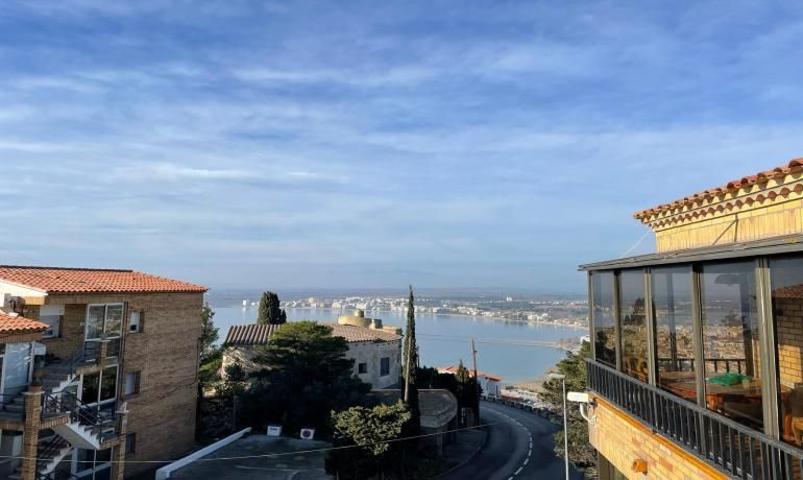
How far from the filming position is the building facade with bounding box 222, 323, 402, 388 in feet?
109

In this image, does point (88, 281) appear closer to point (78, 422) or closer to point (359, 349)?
point (78, 422)

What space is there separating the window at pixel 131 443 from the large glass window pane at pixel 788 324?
2307cm

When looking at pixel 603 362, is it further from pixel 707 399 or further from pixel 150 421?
pixel 150 421

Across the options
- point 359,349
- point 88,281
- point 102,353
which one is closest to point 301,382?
point 359,349

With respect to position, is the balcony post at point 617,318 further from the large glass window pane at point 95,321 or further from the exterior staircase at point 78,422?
the large glass window pane at point 95,321

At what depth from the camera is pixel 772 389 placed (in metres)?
4.90

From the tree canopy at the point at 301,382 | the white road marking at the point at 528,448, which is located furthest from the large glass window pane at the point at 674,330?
the white road marking at the point at 528,448

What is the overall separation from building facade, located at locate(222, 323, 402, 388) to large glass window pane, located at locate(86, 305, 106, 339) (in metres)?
12.7

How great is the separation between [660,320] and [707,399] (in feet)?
4.61

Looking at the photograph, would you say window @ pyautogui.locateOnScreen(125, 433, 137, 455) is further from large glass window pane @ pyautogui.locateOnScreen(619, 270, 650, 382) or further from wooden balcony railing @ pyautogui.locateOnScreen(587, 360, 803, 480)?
large glass window pane @ pyautogui.locateOnScreen(619, 270, 650, 382)

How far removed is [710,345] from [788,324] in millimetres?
1207

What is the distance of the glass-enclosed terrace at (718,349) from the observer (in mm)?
4867

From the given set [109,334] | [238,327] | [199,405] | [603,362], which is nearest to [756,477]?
[603,362]

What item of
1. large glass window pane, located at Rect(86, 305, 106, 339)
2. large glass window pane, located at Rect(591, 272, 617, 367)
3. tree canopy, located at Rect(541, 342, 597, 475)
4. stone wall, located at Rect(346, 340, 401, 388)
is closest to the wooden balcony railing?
large glass window pane, located at Rect(591, 272, 617, 367)
